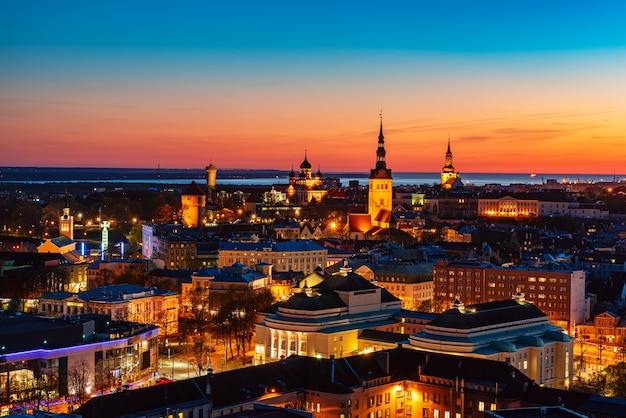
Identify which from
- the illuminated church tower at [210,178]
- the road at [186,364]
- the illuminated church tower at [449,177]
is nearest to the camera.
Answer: the road at [186,364]

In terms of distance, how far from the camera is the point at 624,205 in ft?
566

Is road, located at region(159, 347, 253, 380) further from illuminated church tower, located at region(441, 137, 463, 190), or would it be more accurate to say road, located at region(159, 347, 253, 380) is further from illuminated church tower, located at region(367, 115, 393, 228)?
illuminated church tower, located at region(441, 137, 463, 190)

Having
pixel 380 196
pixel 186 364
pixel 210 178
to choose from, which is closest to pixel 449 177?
pixel 210 178

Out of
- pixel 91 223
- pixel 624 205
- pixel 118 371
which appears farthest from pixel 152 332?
pixel 624 205

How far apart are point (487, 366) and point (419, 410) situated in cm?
339

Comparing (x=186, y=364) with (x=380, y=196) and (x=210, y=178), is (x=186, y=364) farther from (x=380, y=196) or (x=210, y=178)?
(x=210, y=178)

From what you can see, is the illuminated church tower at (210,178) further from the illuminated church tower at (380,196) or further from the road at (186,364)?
the road at (186,364)

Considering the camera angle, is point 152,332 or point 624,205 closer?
point 152,332

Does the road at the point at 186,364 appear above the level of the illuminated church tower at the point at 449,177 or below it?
below

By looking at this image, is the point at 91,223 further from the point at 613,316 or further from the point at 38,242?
the point at 613,316

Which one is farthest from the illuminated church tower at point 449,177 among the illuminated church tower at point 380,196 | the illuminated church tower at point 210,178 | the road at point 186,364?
the road at point 186,364

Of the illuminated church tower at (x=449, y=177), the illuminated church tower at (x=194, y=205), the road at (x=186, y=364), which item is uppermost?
the illuminated church tower at (x=449, y=177)

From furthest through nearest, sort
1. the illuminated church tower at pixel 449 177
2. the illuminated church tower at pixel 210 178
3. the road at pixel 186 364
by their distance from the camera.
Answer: the illuminated church tower at pixel 449 177 → the illuminated church tower at pixel 210 178 → the road at pixel 186 364

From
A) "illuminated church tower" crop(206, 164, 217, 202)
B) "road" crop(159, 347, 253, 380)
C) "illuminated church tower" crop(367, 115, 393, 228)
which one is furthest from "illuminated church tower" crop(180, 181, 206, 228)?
"road" crop(159, 347, 253, 380)
